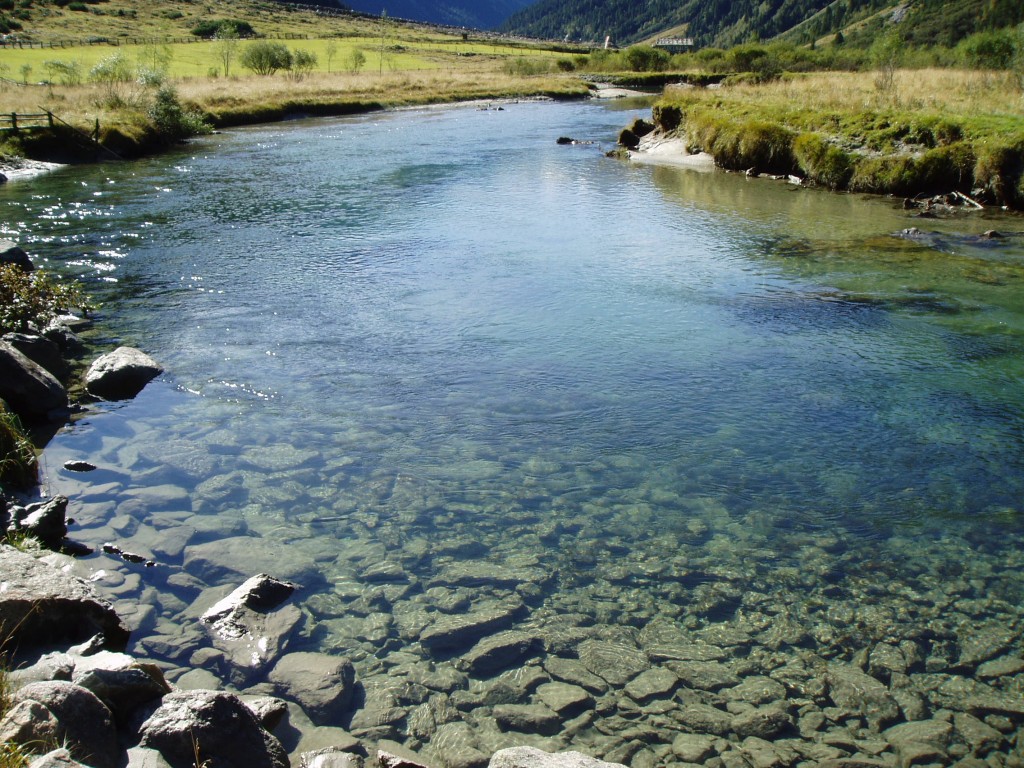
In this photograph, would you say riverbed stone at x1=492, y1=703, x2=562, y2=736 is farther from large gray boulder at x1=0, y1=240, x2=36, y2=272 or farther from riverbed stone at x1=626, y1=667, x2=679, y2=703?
large gray boulder at x1=0, y1=240, x2=36, y2=272

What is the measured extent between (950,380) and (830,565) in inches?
279

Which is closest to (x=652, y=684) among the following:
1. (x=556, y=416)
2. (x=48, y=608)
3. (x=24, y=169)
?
(x=48, y=608)

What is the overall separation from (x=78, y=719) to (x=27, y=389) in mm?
9217

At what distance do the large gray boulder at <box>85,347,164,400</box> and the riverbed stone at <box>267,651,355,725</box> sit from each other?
27.4 ft

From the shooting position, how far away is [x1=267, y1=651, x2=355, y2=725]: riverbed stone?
7293 mm

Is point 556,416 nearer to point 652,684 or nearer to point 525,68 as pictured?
point 652,684

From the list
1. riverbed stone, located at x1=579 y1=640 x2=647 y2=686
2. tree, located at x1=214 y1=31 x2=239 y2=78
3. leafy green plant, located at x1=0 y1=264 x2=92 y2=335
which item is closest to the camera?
riverbed stone, located at x1=579 y1=640 x2=647 y2=686

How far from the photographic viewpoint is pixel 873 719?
23.7 ft

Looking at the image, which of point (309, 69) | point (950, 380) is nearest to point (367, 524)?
point (950, 380)

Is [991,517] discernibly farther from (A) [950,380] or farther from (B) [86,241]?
(B) [86,241]

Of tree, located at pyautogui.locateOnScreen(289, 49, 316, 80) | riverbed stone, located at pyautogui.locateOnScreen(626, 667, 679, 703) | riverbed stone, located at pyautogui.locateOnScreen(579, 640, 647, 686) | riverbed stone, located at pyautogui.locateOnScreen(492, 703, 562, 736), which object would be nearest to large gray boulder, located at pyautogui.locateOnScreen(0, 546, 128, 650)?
riverbed stone, located at pyautogui.locateOnScreen(492, 703, 562, 736)

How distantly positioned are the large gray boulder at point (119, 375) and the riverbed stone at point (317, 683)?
836 centimetres

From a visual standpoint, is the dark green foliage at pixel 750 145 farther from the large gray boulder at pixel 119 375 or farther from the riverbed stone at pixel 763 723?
the riverbed stone at pixel 763 723

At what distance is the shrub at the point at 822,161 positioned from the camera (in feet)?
107
